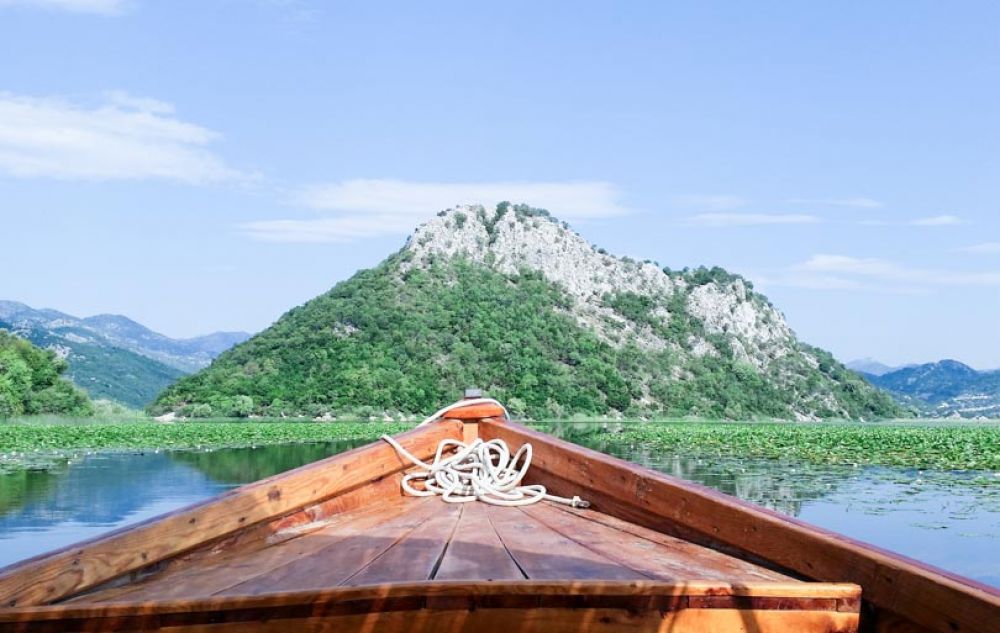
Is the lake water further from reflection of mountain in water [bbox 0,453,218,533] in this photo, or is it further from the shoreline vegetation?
the shoreline vegetation

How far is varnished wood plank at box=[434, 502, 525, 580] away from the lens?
2.28 metres

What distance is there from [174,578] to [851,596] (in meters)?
1.73

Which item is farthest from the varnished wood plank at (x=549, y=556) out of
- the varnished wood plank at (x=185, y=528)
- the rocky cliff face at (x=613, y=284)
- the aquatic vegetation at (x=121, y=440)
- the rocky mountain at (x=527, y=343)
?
the rocky cliff face at (x=613, y=284)

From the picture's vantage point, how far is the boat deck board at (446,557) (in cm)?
227

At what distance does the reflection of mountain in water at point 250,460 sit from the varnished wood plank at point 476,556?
10693 mm

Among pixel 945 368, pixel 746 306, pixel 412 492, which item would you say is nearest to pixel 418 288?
pixel 746 306

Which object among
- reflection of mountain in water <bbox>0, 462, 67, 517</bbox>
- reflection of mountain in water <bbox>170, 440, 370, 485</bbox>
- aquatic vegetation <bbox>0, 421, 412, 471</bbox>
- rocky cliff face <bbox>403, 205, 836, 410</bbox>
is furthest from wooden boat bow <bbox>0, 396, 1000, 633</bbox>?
rocky cliff face <bbox>403, 205, 836, 410</bbox>

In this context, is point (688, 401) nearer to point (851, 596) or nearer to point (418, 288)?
point (418, 288)

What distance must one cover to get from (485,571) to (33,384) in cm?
3441

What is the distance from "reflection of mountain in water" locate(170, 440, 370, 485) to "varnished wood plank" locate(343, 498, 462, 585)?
1054 cm

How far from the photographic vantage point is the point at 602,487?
138 inches

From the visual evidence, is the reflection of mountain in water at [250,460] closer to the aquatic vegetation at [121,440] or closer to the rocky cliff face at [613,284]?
the aquatic vegetation at [121,440]

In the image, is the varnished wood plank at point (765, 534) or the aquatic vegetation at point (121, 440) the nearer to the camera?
the varnished wood plank at point (765, 534)

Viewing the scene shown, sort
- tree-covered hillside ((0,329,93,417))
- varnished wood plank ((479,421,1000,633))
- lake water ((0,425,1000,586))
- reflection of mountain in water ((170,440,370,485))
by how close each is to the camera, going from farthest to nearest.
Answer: tree-covered hillside ((0,329,93,417))
reflection of mountain in water ((170,440,370,485))
lake water ((0,425,1000,586))
varnished wood plank ((479,421,1000,633))
